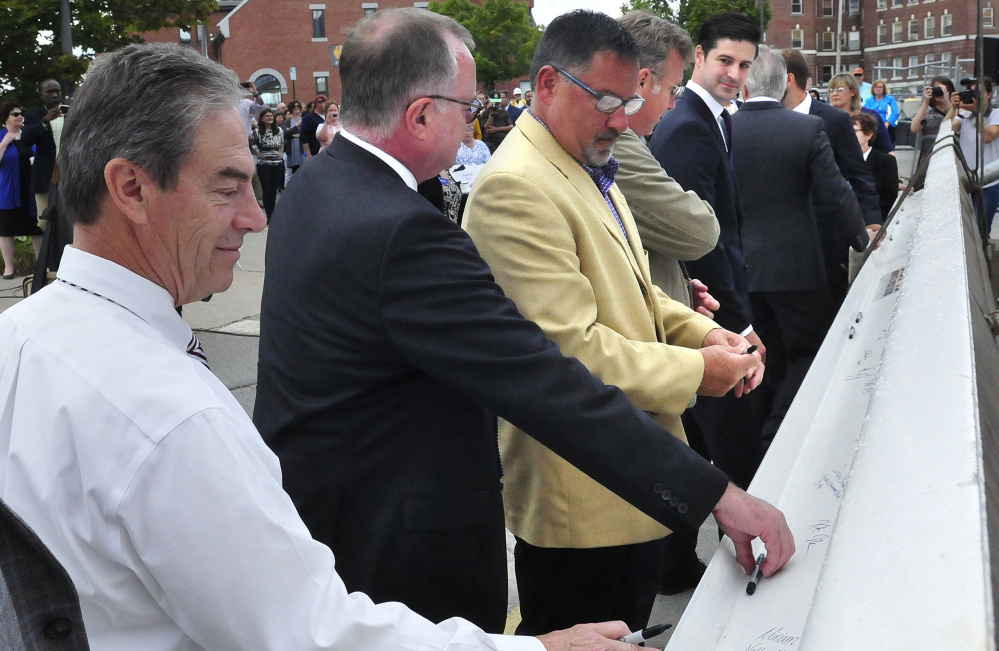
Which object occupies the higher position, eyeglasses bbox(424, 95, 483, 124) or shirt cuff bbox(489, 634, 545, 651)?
eyeglasses bbox(424, 95, 483, 124)

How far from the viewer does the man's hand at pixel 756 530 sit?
162cm

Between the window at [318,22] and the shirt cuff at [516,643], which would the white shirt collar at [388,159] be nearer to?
the shirt cuff at [516,643]

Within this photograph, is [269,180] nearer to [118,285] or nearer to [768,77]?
[768,77]

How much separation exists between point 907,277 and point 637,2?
6266 centimetres

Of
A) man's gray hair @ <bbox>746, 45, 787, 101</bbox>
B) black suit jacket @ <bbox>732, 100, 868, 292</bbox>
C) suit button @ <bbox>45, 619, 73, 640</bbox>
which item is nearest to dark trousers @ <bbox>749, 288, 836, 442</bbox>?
black suit jacket @ <bbox>732, 100, 868, 292</bbox>

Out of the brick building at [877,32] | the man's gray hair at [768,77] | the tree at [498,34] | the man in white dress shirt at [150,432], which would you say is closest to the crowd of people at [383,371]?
the man in white dress shirt at [150,432]

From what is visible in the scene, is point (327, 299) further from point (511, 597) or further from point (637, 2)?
point (637, 2)

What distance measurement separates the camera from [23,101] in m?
16.5

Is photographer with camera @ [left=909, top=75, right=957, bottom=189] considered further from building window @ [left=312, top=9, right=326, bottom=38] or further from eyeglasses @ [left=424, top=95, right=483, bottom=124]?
building window @ [left=312, top=9, right=326, bottom=38]

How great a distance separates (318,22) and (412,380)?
69540 millimetres

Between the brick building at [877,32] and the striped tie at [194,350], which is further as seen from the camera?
the brick building at [877,32]

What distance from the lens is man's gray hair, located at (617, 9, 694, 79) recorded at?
372 cm

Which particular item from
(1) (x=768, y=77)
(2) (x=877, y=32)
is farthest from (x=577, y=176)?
(2) (x=877, y=32)

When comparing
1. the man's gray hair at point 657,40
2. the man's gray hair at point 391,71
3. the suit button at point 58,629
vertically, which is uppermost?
the man's gray hair at point 657,40
